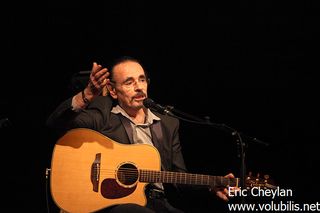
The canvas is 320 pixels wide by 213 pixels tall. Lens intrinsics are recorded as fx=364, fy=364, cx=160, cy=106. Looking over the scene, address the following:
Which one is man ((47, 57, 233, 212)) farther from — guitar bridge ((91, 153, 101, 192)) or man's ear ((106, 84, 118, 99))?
guitar bridge ((91, 153, 101, 192))

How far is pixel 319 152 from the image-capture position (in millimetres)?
3541

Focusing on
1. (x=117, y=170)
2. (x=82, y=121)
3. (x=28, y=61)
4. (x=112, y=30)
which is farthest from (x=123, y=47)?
(x=117, y=170)

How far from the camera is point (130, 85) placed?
2.92 metres

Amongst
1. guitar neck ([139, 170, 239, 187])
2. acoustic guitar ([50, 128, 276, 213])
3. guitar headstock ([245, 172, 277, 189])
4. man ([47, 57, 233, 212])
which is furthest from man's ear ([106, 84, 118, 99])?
guitar headstock ([245, 172, 277, 189])

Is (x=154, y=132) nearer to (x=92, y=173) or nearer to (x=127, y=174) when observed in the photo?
(x=127, y=174)

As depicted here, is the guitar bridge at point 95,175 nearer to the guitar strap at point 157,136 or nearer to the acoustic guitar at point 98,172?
the acoustic guitar at point 98,172

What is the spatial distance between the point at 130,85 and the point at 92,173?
0.79m

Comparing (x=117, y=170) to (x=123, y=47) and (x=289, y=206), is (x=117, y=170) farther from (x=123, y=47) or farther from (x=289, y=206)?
(x=289, y=206)

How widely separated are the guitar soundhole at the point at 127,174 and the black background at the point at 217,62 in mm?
1064

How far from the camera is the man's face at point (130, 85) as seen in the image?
2893mm

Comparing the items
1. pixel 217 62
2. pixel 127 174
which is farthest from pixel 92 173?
pixel 217 62

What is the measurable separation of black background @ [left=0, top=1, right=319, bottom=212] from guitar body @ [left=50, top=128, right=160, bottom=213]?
92cm

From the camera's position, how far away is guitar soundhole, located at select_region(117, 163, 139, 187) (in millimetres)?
2555

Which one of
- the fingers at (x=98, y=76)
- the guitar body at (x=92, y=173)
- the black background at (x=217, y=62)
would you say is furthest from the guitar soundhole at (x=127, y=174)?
the black background at (x=217, y=62)
